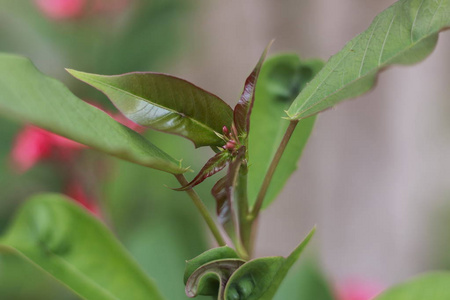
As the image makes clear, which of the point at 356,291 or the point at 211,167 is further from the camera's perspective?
the point at 356,291

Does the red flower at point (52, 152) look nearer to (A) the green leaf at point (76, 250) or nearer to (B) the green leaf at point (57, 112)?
(A) the green leaf at point (76, 250)

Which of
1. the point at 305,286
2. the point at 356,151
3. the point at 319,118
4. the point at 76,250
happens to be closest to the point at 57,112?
the point at 76,250

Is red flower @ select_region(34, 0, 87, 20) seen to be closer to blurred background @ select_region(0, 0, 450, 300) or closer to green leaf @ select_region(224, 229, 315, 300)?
blurred background @ select_region(0, 0, 450, 300)

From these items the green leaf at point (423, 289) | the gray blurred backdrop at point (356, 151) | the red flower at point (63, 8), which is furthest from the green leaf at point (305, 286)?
the gray blurred backdrop at point (356, 151)

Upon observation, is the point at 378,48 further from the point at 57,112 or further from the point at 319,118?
the point at 319,118

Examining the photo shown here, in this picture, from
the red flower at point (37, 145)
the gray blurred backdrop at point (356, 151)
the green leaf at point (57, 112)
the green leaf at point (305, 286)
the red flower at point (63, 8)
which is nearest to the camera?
the green leaf at point (57, 112)

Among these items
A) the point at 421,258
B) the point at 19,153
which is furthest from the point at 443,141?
the point at 19,153

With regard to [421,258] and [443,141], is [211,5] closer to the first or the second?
[443,141]
